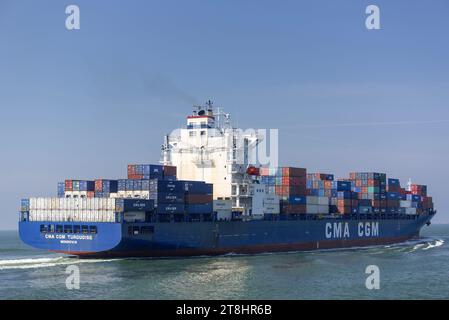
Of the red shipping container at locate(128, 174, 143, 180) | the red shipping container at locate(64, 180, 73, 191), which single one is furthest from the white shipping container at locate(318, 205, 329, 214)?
the red shipping container at locate(64, 180, 73, 191)

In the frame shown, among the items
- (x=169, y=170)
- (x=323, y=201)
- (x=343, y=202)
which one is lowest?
(x=343, y=202)

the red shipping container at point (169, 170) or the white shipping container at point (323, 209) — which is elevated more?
the red shipping container at point (169, 170)

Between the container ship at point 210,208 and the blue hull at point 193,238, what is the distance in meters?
0.08

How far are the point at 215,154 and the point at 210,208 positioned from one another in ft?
24.4

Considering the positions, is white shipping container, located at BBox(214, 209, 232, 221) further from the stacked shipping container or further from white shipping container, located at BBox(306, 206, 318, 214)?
white shipping container, located at BBox(306, 206, 318, 214)

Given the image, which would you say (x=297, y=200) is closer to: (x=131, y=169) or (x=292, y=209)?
(x=292, y=209)

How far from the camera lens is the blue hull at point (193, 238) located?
44094 mm

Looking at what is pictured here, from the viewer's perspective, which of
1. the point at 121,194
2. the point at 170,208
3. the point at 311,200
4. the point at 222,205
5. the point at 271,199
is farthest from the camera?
the point at 311,200

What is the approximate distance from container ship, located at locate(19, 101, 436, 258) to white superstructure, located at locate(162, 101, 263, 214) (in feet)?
0.31

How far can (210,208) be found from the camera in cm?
4997

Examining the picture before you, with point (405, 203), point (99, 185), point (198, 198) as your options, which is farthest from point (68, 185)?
point (405, 203)

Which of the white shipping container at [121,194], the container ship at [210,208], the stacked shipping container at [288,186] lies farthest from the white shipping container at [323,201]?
the white shipping container at [121,194]

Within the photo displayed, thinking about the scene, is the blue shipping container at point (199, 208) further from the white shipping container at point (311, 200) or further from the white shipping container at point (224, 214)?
the white shipping container at point (311, 200)

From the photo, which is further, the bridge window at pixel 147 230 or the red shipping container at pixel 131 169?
the red shipping container at pixel 131 169
